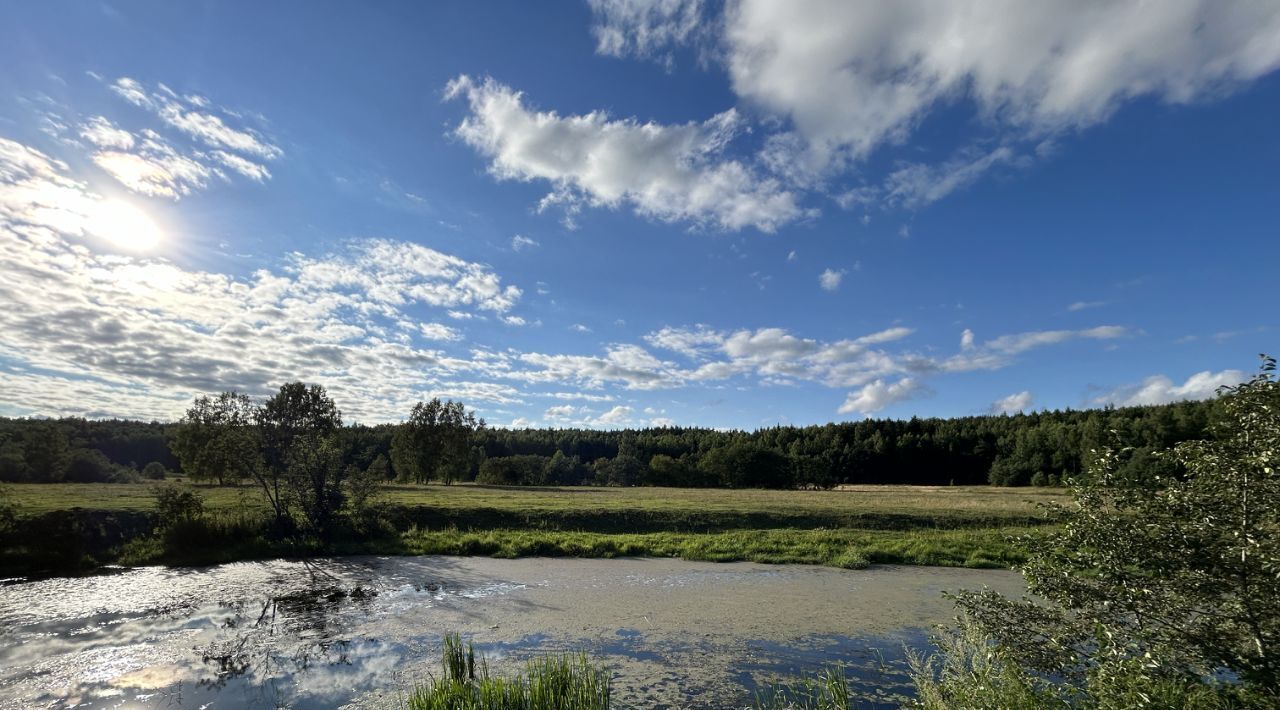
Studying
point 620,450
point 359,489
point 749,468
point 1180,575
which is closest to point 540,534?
point 359,489

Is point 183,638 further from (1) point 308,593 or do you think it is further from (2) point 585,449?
(2) point 585,449

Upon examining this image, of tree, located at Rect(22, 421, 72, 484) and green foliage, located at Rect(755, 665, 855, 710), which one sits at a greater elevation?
tree, located at Rect(22, 421, 72, 484)

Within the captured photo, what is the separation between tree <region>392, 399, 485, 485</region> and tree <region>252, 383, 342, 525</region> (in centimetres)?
4552

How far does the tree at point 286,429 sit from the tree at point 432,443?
45517 mm

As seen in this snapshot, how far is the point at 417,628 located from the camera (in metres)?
13.9

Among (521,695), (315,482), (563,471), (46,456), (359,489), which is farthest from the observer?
(563,471)

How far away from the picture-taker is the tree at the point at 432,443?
73.7 meters

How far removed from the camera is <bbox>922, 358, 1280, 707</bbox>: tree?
18.5ft

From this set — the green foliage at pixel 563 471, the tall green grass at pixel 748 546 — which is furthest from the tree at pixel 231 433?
the green foliage at pixel 563 471

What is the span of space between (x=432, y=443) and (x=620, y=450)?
49258 millimetres

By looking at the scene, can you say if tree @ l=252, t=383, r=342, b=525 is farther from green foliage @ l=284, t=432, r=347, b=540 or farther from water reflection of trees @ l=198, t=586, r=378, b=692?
water reflection of trees @ l=198, t=586, r=378, b=692

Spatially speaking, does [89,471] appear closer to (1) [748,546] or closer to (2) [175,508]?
(2) [175,508]

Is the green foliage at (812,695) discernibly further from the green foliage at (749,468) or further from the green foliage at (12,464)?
the green foliage at (749,468)

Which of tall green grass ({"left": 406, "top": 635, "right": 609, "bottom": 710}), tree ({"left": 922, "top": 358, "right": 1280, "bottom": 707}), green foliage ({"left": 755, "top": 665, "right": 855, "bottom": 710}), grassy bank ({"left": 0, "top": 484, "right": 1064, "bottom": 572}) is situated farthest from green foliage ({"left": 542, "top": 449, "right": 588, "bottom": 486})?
tree ({"left": 922, "top": 358, "right": 1280, "bottom": 707})
